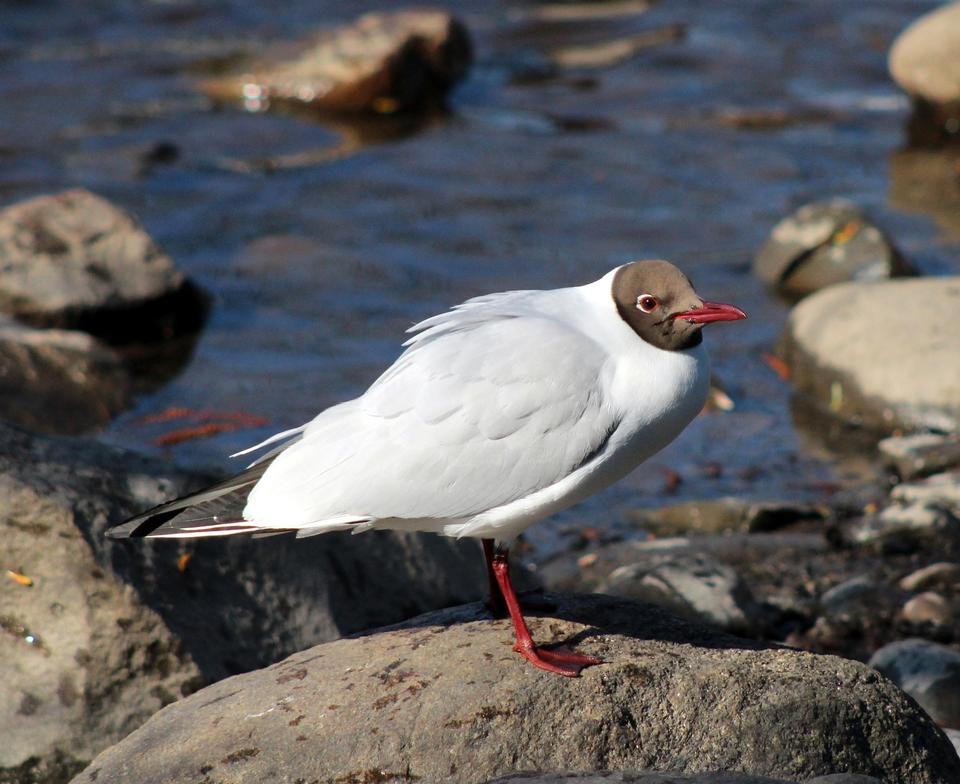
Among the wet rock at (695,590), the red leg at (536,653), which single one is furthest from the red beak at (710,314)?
the wet rock at (695,590)

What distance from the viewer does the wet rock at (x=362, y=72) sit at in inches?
606

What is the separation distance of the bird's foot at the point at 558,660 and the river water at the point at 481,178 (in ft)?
10.0

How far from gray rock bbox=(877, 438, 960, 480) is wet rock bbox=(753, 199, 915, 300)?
2.60 m

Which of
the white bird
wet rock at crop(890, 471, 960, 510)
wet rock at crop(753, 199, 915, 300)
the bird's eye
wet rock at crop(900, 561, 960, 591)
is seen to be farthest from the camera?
wet rock at crop(753, 199, 915, 300)

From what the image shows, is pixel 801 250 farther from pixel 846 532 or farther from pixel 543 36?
pixel 543 36

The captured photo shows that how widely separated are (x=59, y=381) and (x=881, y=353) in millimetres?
5001

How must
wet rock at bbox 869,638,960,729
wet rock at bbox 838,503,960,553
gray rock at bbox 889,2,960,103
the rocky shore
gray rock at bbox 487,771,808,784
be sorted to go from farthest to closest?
gray rock at bbox 889,2,960,103, wet rock at bbox 838,503,960,553, wet rock at bbox 869,638,960,729, the rocky shore, gray rock at bbox 487,771,808,784

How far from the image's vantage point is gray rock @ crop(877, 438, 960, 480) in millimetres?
7930

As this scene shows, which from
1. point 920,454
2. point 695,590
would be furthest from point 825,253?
point 695,590

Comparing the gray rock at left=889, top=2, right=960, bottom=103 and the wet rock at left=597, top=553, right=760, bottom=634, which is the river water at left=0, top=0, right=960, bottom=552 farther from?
the wet rock at left=597, top=553, right=760, bottom=634

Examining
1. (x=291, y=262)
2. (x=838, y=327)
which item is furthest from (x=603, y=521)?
(x=291, y=262)

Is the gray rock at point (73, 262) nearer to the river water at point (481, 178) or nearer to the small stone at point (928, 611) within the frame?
the river water at point (481, 178)

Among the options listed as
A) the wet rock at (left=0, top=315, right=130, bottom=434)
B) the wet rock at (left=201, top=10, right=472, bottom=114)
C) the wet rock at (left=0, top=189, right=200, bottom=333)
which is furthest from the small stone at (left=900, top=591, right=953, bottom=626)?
the wet rock at (left=201, top=10, right=472, bottom=114)

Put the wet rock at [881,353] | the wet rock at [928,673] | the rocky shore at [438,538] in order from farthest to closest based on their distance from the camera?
1. the wet rock at [881,353]
2. the wet rock at [928,673]
3. the rocky shore at [438,538]
